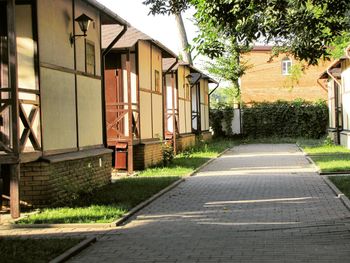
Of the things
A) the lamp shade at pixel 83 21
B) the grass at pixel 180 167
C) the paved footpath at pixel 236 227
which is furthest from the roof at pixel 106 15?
the grass at pixel 180 167

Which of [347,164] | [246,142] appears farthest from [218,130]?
[347,164]

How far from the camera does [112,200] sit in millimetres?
11109

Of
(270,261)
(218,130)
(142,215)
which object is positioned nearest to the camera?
(270,261)

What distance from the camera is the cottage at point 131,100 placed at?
17156mm

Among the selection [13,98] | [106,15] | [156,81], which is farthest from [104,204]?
[156,81]

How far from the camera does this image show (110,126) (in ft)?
58.2

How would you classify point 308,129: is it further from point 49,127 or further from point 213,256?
point 213,256

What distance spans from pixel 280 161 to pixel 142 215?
12814 mm

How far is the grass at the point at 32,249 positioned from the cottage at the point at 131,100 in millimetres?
Answer: 9183

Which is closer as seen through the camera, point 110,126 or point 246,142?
point 110,126

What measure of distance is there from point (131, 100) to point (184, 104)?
11420 mm

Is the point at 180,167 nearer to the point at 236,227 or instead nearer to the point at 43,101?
the point at 43,101

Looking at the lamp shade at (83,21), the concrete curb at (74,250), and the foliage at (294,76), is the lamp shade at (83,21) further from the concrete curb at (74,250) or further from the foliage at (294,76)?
the foliage at (294,76)

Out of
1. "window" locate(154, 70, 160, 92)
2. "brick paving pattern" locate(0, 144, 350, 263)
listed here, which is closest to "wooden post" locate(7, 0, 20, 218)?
"brick paving pattern" locate(0, 144, 350, 263)
